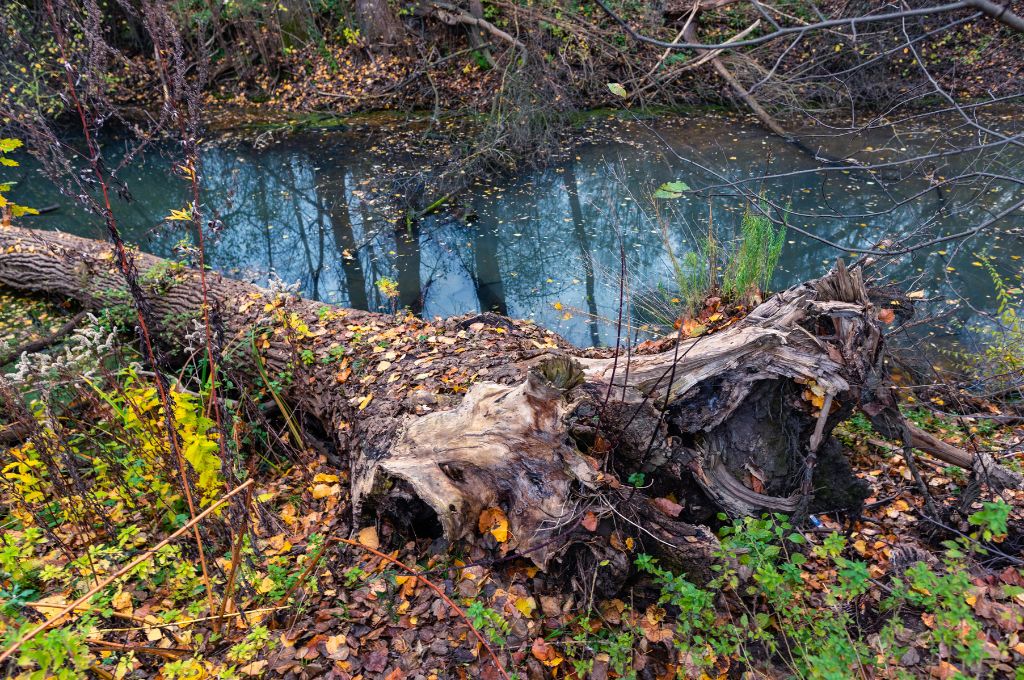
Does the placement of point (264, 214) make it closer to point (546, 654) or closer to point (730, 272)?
point (730, 272)

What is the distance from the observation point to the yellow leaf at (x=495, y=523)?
2.51 metres

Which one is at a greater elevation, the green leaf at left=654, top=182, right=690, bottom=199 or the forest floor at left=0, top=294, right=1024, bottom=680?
the green leaf at left=654, top=182, right=690, bottom=199

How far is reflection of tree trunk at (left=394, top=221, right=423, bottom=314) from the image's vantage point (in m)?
6.36

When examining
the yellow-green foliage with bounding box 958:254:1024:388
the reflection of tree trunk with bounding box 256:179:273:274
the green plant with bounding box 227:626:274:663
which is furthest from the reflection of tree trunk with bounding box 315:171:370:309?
the yellow-green foliage with bounding box 958:254:1024:388

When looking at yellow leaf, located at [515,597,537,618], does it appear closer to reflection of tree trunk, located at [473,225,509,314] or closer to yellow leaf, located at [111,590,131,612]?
yellow leaf, located at [111,590,131,612]

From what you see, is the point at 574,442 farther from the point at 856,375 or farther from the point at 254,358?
the point at 254,358

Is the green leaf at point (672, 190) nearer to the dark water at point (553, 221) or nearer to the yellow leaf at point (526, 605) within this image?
the yellow leaf at point (526, 605)

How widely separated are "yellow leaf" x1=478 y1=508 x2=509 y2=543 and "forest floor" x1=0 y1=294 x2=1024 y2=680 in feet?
0.06

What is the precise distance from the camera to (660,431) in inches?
98.9

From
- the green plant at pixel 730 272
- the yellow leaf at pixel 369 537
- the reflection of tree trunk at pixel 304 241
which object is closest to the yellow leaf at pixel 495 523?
the yellow leaf at pixel 369 537

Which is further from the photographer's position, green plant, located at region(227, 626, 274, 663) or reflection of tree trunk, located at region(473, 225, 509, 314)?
reflection of tree trunk, located at region(473, 225, 509, 314)

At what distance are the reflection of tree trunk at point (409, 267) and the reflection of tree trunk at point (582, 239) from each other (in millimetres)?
1748

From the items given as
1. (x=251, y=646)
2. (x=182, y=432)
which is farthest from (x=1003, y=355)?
(x=182, y=432)

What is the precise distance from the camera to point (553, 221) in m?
7.55
